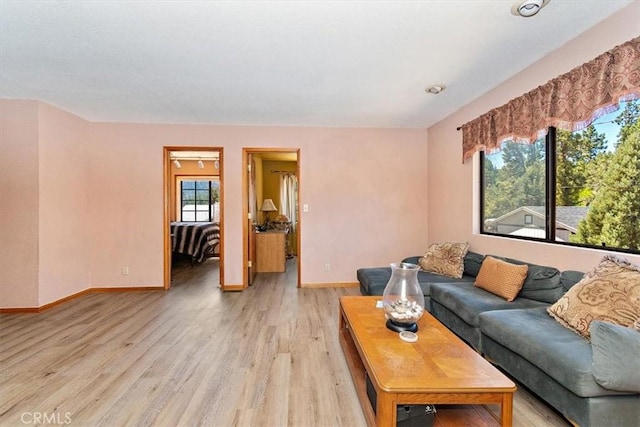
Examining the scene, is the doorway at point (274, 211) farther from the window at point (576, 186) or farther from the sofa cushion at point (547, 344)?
the sofa cushion at point (547, 344)

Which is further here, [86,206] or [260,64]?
[86,206]

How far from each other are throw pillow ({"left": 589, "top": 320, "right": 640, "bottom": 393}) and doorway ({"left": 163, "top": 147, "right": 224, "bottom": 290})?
6.08 meters

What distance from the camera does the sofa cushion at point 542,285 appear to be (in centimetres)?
231

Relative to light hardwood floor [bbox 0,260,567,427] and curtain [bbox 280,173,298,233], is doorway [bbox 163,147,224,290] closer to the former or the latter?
curtain [bbox 280,173,298,233]

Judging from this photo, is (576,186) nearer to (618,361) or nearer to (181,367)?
(618,361)

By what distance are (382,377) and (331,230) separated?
10.8 feet

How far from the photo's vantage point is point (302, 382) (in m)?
2.06

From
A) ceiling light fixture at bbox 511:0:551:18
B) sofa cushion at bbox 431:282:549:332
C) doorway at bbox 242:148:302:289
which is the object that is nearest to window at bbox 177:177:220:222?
doorway at bbox 242:148:302:289

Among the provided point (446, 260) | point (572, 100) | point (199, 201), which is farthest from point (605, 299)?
point (199, 201)

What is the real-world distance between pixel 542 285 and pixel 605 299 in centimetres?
63

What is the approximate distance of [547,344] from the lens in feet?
5.43

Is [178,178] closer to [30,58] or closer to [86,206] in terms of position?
[86,206]

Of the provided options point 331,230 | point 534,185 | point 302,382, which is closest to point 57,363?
point 302,382

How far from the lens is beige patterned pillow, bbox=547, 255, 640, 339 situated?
1.67 meters
